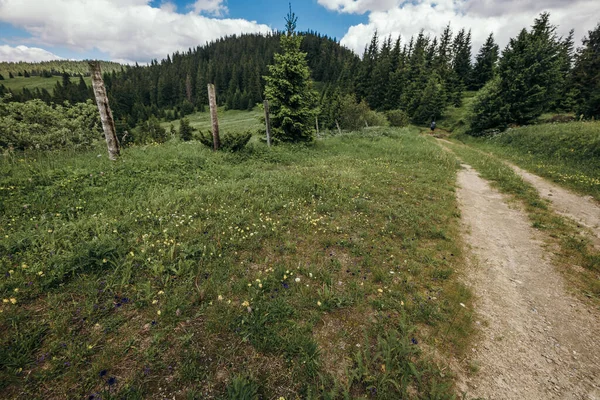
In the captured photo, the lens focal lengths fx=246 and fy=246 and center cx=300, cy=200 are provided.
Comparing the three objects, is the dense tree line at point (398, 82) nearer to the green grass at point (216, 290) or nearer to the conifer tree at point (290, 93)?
the conifer tree at point (290, 93)

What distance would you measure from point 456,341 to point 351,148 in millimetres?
17323

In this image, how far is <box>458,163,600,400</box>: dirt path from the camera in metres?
3.33

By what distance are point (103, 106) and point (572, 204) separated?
18575 mm

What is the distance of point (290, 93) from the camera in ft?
58.7

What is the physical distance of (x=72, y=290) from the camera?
4.08m

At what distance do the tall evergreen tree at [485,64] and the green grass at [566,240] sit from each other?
7312 centimetres

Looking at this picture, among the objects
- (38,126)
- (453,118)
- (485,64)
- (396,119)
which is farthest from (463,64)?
(38,126)

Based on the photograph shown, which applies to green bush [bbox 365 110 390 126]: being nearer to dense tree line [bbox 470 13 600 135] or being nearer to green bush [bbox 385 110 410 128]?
green bush [bbox 385 110 410 128]

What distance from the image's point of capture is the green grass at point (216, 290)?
3082mm

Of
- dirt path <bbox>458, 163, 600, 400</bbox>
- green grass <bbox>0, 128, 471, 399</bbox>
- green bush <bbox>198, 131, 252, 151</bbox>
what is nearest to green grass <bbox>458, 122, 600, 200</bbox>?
dirt path <bbox>458, 163, 600, 400</bbox>

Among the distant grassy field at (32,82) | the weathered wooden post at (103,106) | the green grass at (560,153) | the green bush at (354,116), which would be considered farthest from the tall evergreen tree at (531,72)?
the distant grassy field at (32,82)

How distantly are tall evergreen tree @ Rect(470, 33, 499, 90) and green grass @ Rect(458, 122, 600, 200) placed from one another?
187 ft

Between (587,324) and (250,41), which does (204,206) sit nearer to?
(587,324)

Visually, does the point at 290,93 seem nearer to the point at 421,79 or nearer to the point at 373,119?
the point at 373,119
